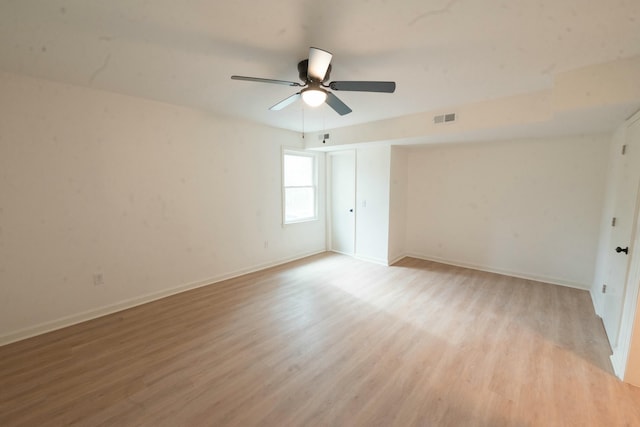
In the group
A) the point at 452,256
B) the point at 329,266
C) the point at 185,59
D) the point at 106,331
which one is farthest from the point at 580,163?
the point at 106,331

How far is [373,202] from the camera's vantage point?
4.81m

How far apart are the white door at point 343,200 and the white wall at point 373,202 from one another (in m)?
0.14

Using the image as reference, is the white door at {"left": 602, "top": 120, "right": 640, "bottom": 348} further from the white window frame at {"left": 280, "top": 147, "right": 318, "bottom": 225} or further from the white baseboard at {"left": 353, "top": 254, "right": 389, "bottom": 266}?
the white window frame at {"left": 280, "top": 147, "right": 318, "bottom": 225}

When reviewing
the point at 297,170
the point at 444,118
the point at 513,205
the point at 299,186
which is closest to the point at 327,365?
the point at 444,118

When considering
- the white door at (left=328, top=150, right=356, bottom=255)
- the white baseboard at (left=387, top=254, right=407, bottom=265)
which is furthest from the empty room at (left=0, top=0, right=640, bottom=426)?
the white door at (left=328, top=150, right=356, bottom=255)

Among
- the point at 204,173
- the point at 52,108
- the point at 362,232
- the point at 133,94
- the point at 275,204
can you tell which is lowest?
the point at 362,232

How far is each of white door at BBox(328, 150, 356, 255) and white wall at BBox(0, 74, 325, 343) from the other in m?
1.75

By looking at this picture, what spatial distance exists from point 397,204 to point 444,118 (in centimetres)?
187

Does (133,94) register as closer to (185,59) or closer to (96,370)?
(185,59)

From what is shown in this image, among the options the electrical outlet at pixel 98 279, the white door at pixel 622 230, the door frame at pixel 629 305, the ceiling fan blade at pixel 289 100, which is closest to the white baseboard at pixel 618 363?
the door frame at pixel 629 305

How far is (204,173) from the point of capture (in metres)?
3.66

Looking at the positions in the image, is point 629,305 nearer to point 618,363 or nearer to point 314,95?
point 618,363

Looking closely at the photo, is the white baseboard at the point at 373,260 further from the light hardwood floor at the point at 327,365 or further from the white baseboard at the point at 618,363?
the white baseboard at the point at 618,363

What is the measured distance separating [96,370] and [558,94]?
4.59 m
